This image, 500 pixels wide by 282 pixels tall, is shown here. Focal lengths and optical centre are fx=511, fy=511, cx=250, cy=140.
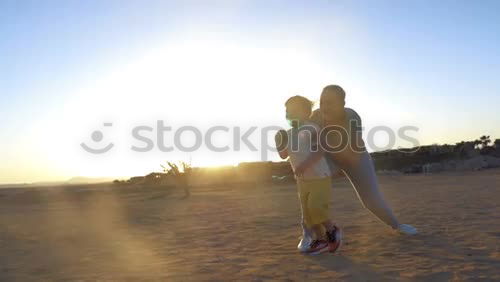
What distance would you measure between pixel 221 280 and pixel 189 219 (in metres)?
6.13

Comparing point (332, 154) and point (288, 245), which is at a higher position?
point (332, 154)

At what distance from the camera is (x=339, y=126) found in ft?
19.2

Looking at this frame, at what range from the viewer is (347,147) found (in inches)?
237

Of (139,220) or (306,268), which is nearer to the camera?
(306,268)

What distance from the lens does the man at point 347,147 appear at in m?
5.80

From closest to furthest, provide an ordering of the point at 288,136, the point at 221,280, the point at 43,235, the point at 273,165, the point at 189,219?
the point at 221,280, the point at 288,136, the point at 43,235, the point at 189,219, the point at 273,165

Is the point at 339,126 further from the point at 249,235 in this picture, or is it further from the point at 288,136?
the point at 249,235

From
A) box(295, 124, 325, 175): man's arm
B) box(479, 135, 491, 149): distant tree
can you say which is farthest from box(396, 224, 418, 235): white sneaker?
box(479, 135, 491, 149): distant tree

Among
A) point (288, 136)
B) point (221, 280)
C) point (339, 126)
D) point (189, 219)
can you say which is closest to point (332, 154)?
point (339, 126)

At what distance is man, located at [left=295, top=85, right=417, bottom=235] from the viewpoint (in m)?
5.80

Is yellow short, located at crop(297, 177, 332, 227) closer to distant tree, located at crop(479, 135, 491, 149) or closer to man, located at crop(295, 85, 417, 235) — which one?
man, located at crop(295, 85, 417, 235)

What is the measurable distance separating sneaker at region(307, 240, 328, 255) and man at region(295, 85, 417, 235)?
31.4 inches

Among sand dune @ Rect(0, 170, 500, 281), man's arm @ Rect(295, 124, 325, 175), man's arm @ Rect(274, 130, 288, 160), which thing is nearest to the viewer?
sand dune @ Rect(0, 170, 500, 281)

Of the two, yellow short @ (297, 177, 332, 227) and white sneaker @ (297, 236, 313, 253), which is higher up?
yellow short @ (297, 177, 332, 227)
